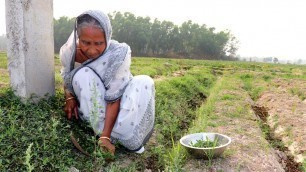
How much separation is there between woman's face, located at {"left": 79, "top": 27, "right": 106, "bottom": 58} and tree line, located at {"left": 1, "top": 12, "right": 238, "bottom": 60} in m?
65.6

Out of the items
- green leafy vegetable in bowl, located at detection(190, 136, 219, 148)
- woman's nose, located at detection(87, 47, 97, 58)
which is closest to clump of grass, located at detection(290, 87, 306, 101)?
green leafy vegetable in bowl, located at detection(190, 136, 219, 148)


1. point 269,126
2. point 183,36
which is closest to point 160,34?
point 183,36

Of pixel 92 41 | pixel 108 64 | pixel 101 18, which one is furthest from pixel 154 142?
pixel 101 18

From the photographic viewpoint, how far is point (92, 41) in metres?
3.03

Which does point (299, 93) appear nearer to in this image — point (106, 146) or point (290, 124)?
point (290, 124)

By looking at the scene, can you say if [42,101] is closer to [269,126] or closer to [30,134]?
[30,134]

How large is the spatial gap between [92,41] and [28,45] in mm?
800

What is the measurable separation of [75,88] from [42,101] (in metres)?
0.59

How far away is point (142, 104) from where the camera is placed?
326cm

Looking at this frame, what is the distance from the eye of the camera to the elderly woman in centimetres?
301

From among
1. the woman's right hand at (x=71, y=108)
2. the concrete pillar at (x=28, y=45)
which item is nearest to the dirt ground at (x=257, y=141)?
the woman's right hand at (x=71, y=108)

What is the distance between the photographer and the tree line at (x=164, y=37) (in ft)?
234

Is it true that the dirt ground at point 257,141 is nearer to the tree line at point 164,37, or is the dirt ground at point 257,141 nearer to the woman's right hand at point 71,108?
the woman's right hand at point 71,108

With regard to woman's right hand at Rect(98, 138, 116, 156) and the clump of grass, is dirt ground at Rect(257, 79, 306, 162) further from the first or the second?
woman's right hand at Rect(98, 138, 116, 156)
